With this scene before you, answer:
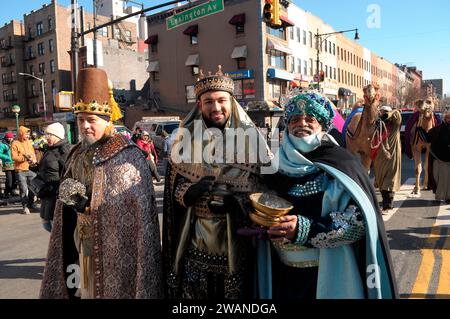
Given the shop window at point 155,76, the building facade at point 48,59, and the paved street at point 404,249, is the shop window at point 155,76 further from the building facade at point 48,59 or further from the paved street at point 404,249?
the paved street at point 404,249

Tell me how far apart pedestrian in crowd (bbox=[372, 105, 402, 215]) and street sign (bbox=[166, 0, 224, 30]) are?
5271 mm

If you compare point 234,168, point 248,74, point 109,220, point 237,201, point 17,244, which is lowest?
point 17,244

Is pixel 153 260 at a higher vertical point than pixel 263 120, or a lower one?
lower

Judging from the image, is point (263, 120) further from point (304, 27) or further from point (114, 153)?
point (114, 153)

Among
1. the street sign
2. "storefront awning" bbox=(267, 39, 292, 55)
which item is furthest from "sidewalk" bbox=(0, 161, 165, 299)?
"storefront awning" bbox=(267, 39, 292, 55)

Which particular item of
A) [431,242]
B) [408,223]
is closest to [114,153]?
[431,242]

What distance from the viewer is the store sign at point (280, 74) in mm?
30625

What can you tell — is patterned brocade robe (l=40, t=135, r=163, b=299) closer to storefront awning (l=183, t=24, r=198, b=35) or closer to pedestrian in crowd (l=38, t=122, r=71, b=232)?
pedestrian in crowd (l=38, t=122, r=71, b=232)

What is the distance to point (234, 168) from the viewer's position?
2562mm

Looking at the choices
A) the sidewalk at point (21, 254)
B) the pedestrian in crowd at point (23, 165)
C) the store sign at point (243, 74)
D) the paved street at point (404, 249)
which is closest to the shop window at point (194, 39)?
the store sign at point (243, 74)

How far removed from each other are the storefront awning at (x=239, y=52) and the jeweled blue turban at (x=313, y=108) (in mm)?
29133

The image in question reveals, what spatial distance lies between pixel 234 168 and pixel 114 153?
91cm

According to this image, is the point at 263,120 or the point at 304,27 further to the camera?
the point at 304,27

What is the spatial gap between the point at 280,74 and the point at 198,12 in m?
22.3
